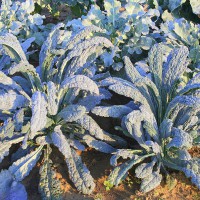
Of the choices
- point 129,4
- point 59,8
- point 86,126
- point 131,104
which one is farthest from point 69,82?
point 59,8

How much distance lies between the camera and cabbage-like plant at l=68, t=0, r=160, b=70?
3031 millimetres

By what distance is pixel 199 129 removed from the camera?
2.43m

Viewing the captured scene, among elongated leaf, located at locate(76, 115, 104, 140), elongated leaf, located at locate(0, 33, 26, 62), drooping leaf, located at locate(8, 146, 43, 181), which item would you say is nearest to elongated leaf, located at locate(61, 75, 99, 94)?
elongated leaf, located at locate(76, 115, 104, 140)

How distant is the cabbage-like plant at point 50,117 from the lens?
2.30 metres

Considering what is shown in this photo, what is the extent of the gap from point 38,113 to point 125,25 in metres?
1.28

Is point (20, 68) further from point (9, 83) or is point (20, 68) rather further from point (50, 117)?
point (50, 117)

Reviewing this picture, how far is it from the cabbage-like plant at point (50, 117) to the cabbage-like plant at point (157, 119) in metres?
0.16

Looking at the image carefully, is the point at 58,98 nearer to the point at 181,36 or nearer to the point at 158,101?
the point at 158,101

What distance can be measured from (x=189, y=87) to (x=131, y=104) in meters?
0.42

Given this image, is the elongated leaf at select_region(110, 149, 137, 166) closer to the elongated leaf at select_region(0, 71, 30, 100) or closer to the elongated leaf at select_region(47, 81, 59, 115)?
the elongated leaf at select_region(47, 81, 59, 115)

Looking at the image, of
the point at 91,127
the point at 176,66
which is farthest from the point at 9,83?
the point at 176,66

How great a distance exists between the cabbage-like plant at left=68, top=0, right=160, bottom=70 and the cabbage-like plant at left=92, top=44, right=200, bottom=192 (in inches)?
21.3

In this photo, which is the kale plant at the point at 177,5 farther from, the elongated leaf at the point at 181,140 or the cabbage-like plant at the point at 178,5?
the elongated leaf at the point at 181,140

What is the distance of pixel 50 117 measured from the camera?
8.32 ft
